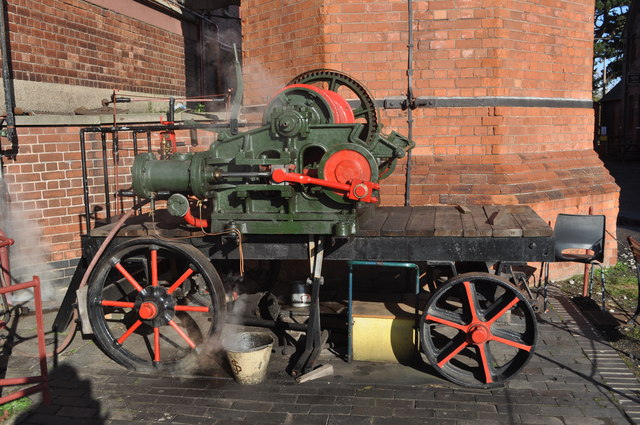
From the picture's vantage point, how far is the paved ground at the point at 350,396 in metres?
4.55

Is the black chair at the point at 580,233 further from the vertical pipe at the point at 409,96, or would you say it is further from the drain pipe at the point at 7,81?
the drain pipe at the point at 7,81

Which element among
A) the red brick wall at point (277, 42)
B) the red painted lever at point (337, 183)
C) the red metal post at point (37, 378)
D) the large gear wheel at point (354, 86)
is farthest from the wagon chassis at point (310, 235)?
the red brick wall at point (277, 42)

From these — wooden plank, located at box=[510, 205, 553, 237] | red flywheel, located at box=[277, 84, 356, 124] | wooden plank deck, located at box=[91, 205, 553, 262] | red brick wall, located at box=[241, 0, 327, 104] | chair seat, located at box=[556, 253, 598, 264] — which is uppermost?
red brick wall, located at box=[241, 0, 327, 104]

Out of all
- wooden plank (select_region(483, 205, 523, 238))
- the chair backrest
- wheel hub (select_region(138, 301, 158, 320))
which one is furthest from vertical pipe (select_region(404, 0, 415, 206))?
wheel hub (select_region(138, 301, 158, 320))

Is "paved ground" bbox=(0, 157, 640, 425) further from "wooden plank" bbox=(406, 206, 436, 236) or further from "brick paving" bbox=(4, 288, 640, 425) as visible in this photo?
"wooden plank" bbox=(406, 206, 436, 236)

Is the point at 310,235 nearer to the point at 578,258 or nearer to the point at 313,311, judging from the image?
the point at 313,311

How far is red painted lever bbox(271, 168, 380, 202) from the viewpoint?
480 centimetres

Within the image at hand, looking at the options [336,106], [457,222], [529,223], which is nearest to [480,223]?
[457,222]

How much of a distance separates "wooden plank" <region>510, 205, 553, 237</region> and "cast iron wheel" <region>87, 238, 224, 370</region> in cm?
269

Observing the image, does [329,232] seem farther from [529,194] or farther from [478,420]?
[529,194]

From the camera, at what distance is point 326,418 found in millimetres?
4531

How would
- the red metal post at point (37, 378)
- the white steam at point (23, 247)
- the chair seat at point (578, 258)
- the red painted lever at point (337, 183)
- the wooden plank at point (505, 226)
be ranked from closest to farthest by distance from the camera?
the red metal post at point (37, 378), the red painted lever at point (337, 183), the wooden plank at point (505, 226), the chair seat at point (578, 258), the white steam at point (23, 247)

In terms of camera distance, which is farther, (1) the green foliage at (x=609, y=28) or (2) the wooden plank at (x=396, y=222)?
(1) the green foliage at (x=609, y=28)

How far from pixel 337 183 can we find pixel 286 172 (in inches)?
17.1
